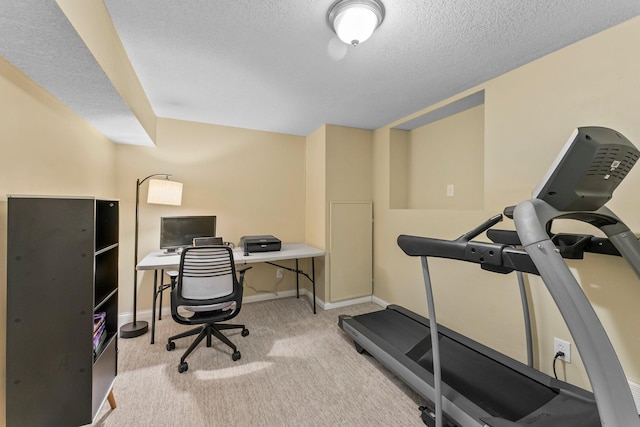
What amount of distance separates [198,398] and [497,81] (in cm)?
327

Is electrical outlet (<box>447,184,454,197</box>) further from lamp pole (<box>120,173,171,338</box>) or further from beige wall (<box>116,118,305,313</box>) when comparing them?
lamp pole (<box>120,173,171,338</box>)

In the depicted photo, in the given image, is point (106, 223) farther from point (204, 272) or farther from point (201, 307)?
point (201, 307)

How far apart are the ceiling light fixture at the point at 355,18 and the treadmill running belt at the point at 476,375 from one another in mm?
2191

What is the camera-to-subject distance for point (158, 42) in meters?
1.67

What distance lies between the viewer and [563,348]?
1.73 meters

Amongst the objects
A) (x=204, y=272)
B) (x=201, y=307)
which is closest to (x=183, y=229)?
(x=204, y=272)

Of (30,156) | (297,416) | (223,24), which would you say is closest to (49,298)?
(30,156)

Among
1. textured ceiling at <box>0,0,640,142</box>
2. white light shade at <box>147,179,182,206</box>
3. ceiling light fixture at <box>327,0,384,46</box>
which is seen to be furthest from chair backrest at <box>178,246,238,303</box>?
ceiling light fixture at <box>327,0,384,46</box>

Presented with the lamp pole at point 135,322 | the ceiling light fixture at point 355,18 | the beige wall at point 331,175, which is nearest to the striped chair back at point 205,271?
the lamp pole at point 135,322

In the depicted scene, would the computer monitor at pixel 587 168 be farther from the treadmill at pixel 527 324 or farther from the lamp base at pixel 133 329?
the lamp base at pixel 133 329

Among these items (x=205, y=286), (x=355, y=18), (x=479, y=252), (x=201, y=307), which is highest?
(x=355, y=18)

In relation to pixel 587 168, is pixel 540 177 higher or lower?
higher

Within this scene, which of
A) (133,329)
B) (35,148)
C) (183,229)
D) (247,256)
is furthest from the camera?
(183,229)

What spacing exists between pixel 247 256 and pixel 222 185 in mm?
1095
